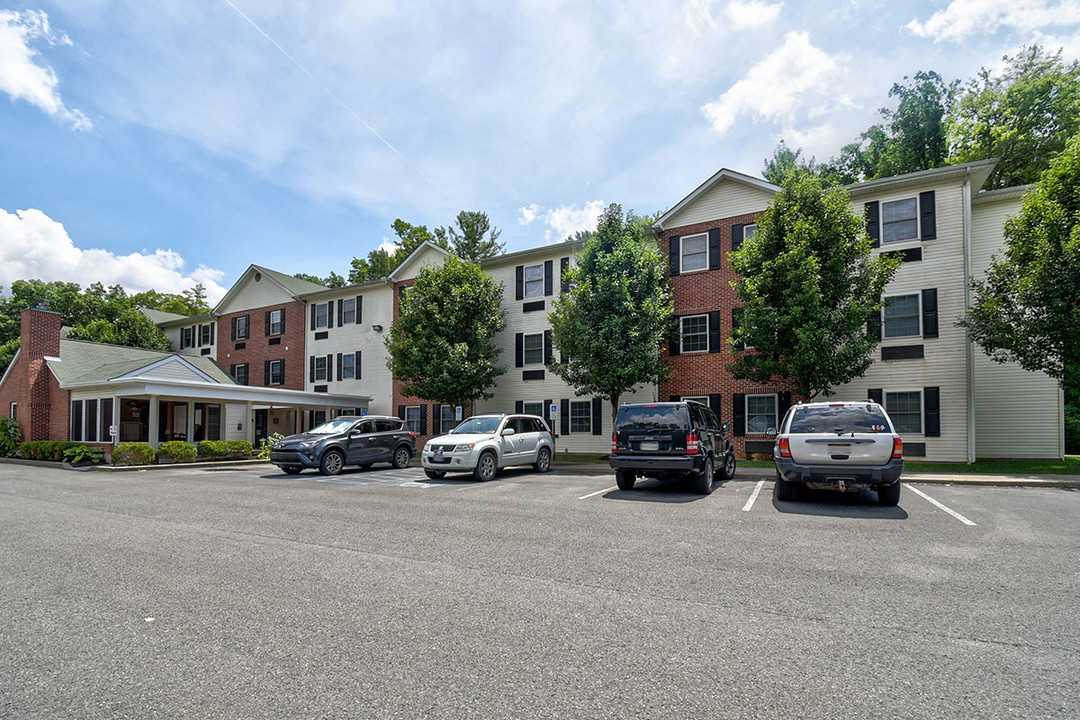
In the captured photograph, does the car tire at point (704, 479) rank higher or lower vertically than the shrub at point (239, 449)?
higher

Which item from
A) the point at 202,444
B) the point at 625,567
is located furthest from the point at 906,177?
the point at 202,444

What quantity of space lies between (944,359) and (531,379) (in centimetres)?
1537

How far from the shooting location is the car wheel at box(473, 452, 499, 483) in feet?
48.8

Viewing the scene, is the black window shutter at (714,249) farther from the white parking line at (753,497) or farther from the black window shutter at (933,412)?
the white parking line at (753,497)

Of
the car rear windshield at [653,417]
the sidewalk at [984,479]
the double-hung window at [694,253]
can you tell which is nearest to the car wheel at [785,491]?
the car rear windshield at [653,417]

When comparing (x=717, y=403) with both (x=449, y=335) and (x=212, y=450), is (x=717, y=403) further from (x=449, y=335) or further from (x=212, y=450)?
(x=212, y=450)

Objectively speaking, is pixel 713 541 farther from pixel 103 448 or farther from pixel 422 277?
pixel 103 448

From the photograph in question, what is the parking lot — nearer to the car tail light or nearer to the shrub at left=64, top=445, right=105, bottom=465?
the car tail light

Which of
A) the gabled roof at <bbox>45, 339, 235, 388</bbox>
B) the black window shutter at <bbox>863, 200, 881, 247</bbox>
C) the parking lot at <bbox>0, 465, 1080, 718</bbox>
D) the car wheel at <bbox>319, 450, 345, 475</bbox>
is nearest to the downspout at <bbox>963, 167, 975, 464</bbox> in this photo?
the black window shutter at <bbox>863, 200, 881, 247</bbox>

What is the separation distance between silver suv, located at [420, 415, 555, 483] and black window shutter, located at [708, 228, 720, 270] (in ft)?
31.5

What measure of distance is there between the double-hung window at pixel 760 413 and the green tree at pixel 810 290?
2.48 m

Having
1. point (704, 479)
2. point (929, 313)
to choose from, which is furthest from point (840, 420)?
point (929, 313)

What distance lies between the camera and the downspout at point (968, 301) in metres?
17.8

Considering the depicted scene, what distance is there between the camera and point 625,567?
601 centimetres
